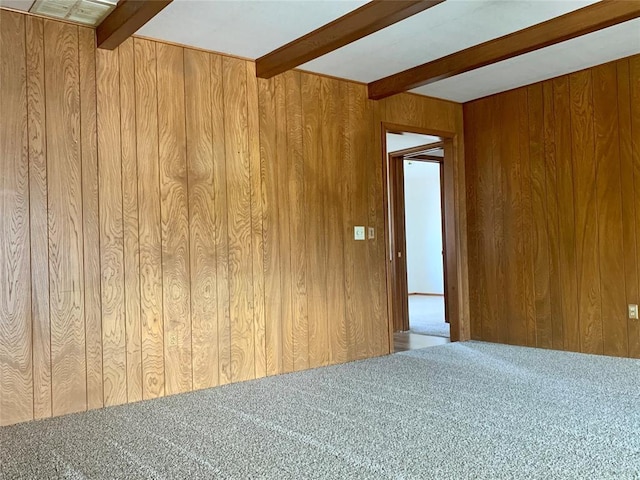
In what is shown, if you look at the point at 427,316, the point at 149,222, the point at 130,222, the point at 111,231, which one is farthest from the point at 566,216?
the point at 111,231

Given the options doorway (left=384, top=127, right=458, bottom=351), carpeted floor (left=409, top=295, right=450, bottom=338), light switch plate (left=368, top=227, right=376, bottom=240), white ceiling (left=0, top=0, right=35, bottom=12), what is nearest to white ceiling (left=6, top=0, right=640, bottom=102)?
white ceiling (left=0, top=0, right=35, bottom=12)

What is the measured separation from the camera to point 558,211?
4562 millimetres

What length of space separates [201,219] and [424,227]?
7344 millimetres

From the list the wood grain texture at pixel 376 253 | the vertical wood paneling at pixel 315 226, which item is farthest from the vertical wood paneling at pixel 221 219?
the wood grain texture at pixel 376 253

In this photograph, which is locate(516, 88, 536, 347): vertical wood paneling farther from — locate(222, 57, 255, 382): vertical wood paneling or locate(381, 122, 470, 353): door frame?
locate(222, 57, 255, 382): vertical wood paneling

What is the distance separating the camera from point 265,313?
12.9 feet

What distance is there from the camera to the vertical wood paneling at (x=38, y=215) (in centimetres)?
297

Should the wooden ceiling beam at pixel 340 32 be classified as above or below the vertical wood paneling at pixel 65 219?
above

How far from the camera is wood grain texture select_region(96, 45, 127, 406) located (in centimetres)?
321

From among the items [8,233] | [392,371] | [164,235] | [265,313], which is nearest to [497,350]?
[392,371]

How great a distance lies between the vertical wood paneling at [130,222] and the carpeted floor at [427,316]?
11.0 ft

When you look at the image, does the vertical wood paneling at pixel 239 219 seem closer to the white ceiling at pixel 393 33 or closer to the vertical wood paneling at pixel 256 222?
the vertical wood paneling at pixel 256 222

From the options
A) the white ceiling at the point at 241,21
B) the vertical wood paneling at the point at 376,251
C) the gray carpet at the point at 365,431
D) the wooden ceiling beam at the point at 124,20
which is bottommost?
the gray carpet at the point at 365,431

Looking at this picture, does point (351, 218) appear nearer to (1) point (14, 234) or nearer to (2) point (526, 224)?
(2) point (526, 224)
